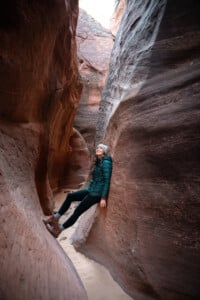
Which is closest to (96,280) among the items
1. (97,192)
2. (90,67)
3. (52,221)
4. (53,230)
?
(53,230)

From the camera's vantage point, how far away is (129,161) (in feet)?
13.4

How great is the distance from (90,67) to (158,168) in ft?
43.5

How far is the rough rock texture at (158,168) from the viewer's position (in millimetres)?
3229

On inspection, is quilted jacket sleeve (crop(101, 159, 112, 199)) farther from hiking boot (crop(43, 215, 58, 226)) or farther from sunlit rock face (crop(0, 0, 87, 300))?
sunlit rock face (crop(0, 0, 87, 300))

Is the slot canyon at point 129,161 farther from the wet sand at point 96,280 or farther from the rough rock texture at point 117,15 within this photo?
the rough rock texture at point 117,15

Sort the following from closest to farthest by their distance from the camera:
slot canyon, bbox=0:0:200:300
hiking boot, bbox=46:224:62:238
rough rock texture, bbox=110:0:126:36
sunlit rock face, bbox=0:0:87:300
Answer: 1. sunlit rock face, bbox=0:0:87:300
2. slot canyon, bbox=0:0:200:300
3. hiking boot, bbox=46:224:62:238
4. rough rock texture, bbox=110:0:126:36

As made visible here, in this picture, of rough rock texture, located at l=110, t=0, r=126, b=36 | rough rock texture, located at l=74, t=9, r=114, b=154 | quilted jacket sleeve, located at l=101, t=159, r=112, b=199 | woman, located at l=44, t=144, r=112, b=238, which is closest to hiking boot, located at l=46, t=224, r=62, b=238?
woman, located at l=44, t=144, r=112, b=238

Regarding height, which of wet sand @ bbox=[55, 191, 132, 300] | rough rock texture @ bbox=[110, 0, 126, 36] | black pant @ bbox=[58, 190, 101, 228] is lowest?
wet sand @ bbox=[55, 191, 132, 300]

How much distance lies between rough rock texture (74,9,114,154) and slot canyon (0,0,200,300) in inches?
368

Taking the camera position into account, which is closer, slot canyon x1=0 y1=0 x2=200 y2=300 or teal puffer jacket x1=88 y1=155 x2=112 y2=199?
slot canyon x1=0 y1=0 x2=200 y2=300

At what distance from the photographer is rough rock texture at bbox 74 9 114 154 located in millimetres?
15055

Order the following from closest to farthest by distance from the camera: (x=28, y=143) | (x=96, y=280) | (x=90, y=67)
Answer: (x=96, y=280)
(x=28, y=143)
(x=90, y=67)

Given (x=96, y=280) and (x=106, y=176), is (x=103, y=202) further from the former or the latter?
(x=96, y=280)

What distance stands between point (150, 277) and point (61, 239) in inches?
114
